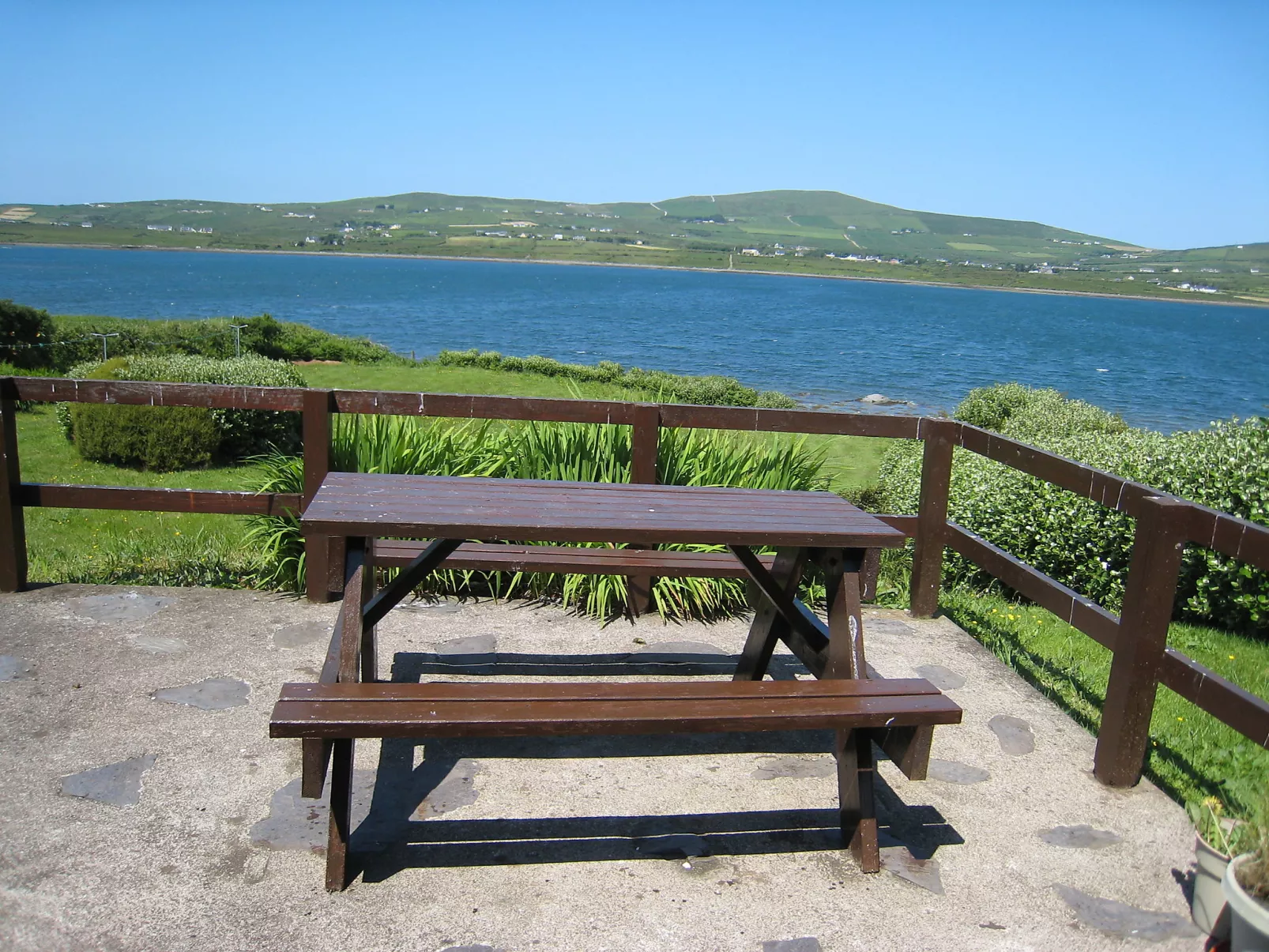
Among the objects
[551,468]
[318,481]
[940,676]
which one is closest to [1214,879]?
[940,676]

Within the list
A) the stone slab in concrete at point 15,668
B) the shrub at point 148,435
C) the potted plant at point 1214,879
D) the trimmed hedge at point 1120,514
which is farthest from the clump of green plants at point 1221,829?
the shrub at point 148,435

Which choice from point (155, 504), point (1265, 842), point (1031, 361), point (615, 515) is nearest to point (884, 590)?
point (615, 515)

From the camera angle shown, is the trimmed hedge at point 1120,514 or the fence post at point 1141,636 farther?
the trimmed hedge at point 1120,514

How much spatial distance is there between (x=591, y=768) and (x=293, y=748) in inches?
44.6

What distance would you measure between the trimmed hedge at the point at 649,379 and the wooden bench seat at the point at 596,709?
23.4 m

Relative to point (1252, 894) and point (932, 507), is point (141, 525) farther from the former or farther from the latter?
point (1252, 894)

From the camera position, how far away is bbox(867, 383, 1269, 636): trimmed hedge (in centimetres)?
656

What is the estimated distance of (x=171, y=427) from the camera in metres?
13.8

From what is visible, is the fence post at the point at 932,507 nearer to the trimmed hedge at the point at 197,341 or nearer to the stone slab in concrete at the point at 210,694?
the stone slab in concrete at the point at 210,694

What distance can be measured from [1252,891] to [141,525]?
35.6 ft

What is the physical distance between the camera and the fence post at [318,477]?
504 centimetres

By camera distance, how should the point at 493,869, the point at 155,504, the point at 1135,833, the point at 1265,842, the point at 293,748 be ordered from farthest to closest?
1. the point at 155,504
2. the point at 293,748
3. the point at 1135,833
4. the point at 493,869
5. the point at 1265,842

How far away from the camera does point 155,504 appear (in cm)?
509

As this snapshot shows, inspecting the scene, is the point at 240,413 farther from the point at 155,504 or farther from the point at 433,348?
the point at 433,348
